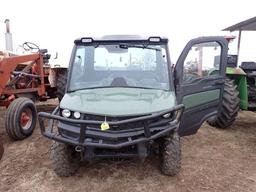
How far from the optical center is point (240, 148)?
5.77m

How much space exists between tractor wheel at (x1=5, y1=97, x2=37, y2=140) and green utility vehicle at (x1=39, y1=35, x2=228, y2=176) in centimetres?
134

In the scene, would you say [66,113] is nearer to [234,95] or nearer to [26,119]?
[26,119]

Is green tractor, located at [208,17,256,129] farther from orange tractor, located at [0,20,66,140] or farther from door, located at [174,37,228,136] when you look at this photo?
orange tractor, located at [0,20,66,140]

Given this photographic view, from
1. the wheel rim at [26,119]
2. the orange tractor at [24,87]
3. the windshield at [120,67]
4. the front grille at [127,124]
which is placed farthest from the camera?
the wheel rim at [26,119]

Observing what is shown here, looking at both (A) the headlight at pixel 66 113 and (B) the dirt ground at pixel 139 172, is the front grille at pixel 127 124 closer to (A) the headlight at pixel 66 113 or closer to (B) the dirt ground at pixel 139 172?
(A) the headlight at pixel 66 113

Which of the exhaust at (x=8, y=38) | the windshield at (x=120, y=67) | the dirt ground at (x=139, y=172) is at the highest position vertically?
the exhaust at (x=8, y=38)

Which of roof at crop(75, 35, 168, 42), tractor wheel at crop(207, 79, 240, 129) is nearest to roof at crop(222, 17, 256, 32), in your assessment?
tractor wheel at crop(207, 79, 240, 129)

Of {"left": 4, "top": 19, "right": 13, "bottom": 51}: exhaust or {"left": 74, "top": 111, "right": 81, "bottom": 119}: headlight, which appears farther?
{"left": 4, "top": 19, "right": 13, "bottom": 51}: exhaust

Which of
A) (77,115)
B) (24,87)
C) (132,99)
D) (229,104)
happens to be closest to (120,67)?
(132,99)

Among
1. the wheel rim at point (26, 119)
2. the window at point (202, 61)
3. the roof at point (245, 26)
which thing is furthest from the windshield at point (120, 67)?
the roof at point (245, 26)

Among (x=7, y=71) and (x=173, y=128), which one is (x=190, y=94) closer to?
(x=173, y=128)

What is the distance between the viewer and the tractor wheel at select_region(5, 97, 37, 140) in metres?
5.83

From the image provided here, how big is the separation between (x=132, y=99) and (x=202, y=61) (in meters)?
1.77

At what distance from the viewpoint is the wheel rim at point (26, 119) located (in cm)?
616
